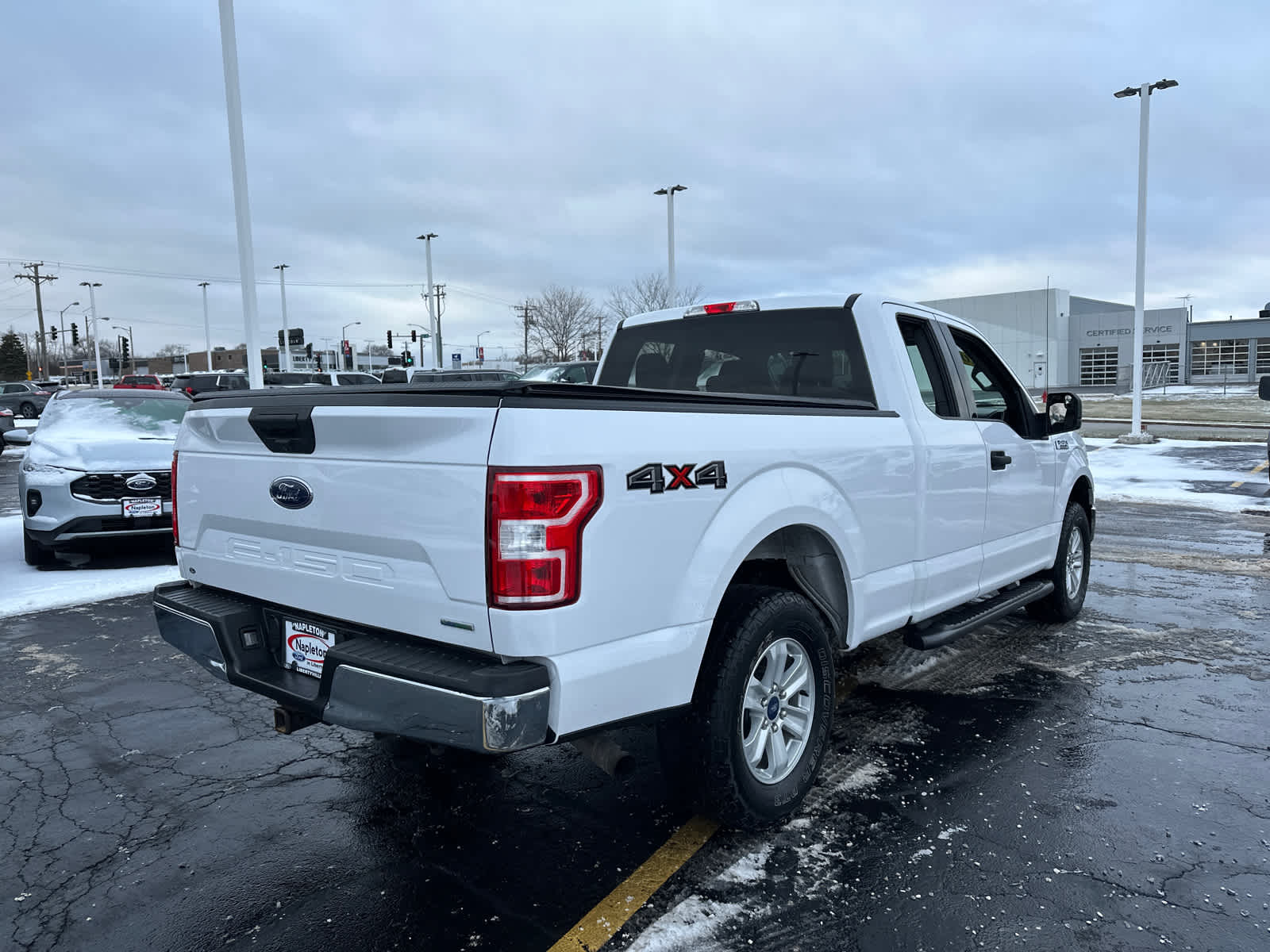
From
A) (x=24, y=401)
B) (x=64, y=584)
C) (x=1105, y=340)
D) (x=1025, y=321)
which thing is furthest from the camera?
(x=1105, y=340)

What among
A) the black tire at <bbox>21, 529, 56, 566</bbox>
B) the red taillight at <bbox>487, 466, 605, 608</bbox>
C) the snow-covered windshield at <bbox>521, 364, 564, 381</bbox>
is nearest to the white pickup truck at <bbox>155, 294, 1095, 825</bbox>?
the red taillight at <bbox>487, 466, 605, 608</bbox>

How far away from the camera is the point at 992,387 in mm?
5168

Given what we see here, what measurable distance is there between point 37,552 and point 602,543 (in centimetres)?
802

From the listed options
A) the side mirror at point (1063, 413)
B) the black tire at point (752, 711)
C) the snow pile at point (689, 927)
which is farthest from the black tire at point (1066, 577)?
the snow pile at point (689, 927)

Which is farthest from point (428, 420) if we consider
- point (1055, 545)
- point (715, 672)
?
point (1055, 545)

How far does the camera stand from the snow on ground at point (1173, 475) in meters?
12.1

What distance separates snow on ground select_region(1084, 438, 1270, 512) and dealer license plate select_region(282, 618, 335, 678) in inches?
462

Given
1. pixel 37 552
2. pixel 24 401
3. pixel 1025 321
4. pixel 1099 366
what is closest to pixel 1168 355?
pixel 1099 366

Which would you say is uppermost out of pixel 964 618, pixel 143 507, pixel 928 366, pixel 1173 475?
pixel 928 366

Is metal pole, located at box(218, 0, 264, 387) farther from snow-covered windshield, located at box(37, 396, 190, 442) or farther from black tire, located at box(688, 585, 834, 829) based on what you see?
black tire, located at box(688, 585, 834, 829)

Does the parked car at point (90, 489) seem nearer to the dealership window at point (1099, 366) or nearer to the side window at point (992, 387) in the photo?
the side window at point (992, 387)

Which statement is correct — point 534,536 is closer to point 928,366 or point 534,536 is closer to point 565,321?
point 928,366

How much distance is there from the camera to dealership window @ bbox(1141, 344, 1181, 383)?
68.1 metres

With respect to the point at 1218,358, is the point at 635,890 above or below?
below
